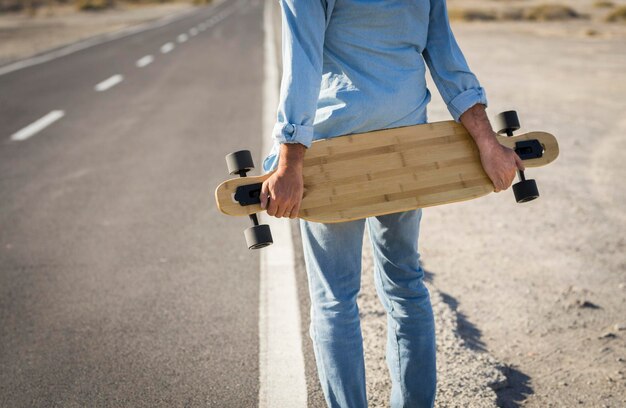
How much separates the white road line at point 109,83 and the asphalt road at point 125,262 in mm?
1794

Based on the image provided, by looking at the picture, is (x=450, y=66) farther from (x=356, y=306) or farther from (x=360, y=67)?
(x=356, y=306)

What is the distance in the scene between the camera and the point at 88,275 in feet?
12.0

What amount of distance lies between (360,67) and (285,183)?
0.42m

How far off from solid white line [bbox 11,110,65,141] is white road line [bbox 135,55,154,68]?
518cm

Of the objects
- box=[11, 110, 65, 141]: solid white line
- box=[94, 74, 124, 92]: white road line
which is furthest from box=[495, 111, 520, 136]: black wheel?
box=[94, 74, 124, 92]: white road line

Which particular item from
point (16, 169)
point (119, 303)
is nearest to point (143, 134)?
point (16, 169)

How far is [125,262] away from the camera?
12.5 ft

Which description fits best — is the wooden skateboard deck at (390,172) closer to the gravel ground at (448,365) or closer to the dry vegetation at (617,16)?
the gravel ground at (448,365)

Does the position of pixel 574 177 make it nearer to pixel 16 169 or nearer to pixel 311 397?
pixel 311 397

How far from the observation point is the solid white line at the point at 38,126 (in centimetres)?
717

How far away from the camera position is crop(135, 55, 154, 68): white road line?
13.4 metres

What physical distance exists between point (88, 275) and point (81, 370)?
3.59ft

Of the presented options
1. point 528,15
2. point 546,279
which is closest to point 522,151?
point 546,279

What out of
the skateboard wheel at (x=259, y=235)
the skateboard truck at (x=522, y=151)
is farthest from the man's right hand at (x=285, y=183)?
the skateboard truck at (x=522, y=151)
